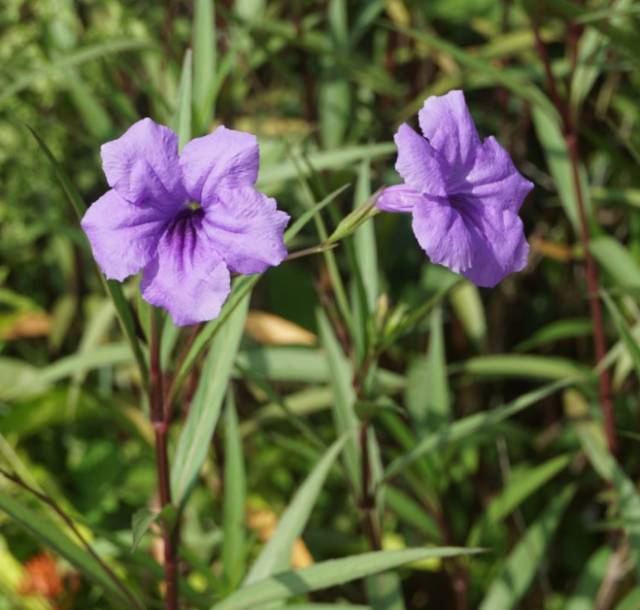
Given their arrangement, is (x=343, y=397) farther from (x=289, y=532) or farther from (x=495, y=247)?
(x=495, y=247)

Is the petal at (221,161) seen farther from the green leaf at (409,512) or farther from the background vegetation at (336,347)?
the green leaf at (409,512)

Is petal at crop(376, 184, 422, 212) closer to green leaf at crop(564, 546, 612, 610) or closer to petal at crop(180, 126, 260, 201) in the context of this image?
petal at crop(180, 126, 260, 201)

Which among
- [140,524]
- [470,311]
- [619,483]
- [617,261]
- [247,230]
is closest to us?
[247,230]

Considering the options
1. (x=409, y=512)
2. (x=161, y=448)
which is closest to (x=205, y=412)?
(x=161, y=448)

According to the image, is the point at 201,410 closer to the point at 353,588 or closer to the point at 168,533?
the point at 168,533

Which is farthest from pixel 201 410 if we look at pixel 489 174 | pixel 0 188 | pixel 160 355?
pixel 0 188
